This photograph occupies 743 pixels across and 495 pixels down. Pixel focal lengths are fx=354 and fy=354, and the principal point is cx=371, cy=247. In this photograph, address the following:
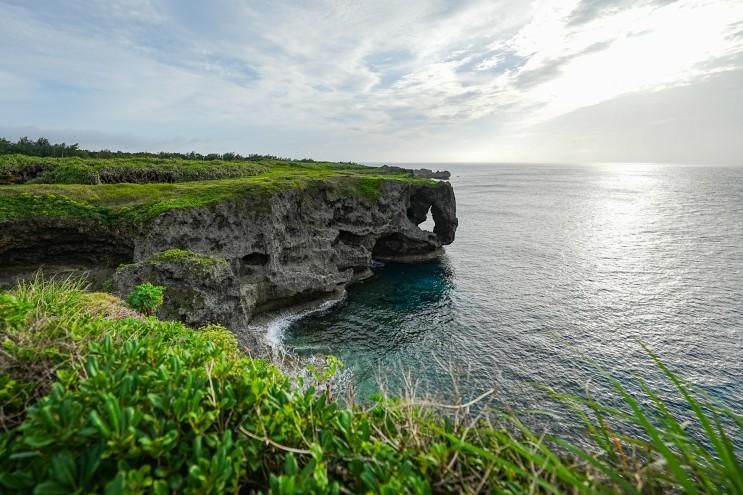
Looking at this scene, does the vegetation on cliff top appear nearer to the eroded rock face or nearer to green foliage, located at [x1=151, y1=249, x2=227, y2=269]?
the eroded rock face

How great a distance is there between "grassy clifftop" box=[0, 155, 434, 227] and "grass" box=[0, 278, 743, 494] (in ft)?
106

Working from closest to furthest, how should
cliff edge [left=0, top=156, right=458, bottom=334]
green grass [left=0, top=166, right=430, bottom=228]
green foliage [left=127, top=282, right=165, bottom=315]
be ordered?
1. green foliage [left=127, top=282, right=165, bottom=315]
2. cliff edge [left=0, top=156, right=458, bottom=334]
3. green grass [left=0, top=166, right=430, bottom=228]

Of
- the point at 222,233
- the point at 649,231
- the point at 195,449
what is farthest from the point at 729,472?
the point at 649,231

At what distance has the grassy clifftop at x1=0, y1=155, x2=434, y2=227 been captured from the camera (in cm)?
3034

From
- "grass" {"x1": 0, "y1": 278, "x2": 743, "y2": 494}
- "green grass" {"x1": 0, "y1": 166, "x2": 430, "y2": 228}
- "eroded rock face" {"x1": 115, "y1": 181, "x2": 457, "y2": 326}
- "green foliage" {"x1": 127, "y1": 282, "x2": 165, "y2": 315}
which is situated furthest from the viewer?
"eroded rock face" {"x1": 115, "y1": 181, "x2": 457, "y2": 326}

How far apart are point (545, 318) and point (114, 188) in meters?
45.0

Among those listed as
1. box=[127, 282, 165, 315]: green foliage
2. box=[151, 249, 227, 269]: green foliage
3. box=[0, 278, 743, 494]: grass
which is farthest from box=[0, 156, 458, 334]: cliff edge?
box=[0, 278, 743, 494]: grass

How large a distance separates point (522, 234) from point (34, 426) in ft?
243

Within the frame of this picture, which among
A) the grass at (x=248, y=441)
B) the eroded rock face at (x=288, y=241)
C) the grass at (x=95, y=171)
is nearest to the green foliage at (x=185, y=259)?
the eroded rock face at (x=288, y=241)

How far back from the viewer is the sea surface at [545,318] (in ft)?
84.5

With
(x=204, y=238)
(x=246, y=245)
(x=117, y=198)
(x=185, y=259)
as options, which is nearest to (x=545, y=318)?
(x=246, y=245)

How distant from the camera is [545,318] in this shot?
113 feet

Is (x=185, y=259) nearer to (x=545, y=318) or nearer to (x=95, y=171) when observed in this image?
(x=95, y=171)

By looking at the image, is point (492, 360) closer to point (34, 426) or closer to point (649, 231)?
point (34, 426)
